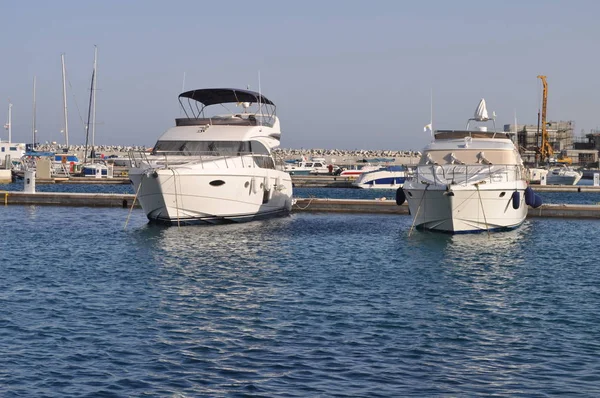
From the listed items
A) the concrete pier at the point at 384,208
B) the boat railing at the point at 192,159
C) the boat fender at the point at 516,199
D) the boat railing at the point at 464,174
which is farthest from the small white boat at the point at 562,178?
the boat fender at the point at 516,199

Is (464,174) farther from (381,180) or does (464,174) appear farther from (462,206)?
(381,180)

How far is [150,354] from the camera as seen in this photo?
14.6m

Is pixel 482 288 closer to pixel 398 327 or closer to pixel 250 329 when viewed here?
pixel 398 327

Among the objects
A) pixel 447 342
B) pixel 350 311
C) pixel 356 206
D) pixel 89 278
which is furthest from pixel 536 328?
pixel 356 206

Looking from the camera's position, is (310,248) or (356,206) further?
(356,206)

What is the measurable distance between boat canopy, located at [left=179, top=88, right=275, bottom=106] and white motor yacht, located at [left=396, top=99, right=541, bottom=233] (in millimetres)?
11105

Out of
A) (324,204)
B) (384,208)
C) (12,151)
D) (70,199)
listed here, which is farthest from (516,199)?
(12,151)

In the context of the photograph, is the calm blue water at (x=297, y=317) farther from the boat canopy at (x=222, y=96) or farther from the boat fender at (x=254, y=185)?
the boat canopy at (x=222, y=96)

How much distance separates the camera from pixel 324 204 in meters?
45.9

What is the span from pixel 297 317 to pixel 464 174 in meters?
17.1

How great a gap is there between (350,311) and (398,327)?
5.55ft

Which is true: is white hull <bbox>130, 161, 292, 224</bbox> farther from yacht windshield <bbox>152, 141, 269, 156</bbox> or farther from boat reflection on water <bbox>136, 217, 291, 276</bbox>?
yacht windshield <bbox>152, 141, 269, 156</bbox>

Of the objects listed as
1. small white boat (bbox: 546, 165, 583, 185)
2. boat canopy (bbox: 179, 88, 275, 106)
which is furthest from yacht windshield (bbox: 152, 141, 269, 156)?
small white boat (bbox: 546, 165, 583, 185)

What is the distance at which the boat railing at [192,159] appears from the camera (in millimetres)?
35719
